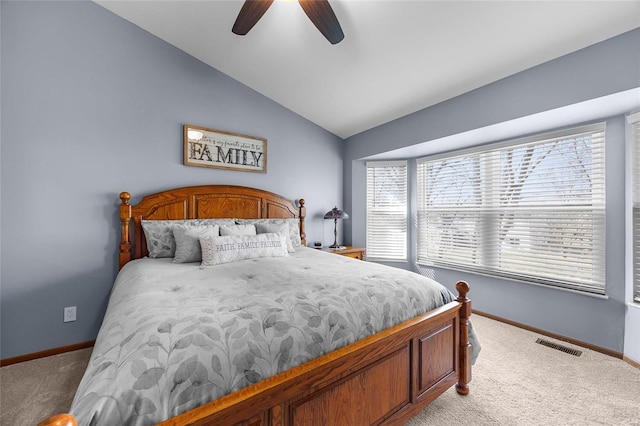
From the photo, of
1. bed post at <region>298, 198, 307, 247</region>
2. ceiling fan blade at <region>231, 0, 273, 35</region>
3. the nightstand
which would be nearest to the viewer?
ceiling fan blade at <region>231, 0, 273, 35</region>

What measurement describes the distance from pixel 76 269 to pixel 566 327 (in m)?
4.45

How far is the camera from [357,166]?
13.5 ft

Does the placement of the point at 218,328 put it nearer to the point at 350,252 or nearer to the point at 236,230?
the point at 236,230

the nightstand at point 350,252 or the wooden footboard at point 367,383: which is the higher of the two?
the nightstand at point 350,252

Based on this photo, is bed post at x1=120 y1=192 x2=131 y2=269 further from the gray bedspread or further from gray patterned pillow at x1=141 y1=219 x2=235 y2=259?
the gray bedspread

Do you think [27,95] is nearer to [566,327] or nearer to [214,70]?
[214,70]

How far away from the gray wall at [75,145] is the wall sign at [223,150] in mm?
100

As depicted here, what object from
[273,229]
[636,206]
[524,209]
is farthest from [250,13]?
[636,206]

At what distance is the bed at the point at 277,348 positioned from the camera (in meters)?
A: 0.78

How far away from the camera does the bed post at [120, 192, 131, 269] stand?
244 cm

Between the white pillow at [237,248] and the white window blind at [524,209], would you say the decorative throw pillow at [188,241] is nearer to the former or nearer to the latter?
the white pillow at [237,248]

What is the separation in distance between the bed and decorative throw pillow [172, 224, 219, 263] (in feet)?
0.75

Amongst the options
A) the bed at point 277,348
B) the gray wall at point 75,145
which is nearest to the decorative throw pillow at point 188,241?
the bed at point 277,348

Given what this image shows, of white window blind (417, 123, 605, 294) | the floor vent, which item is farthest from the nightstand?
the floor vent
